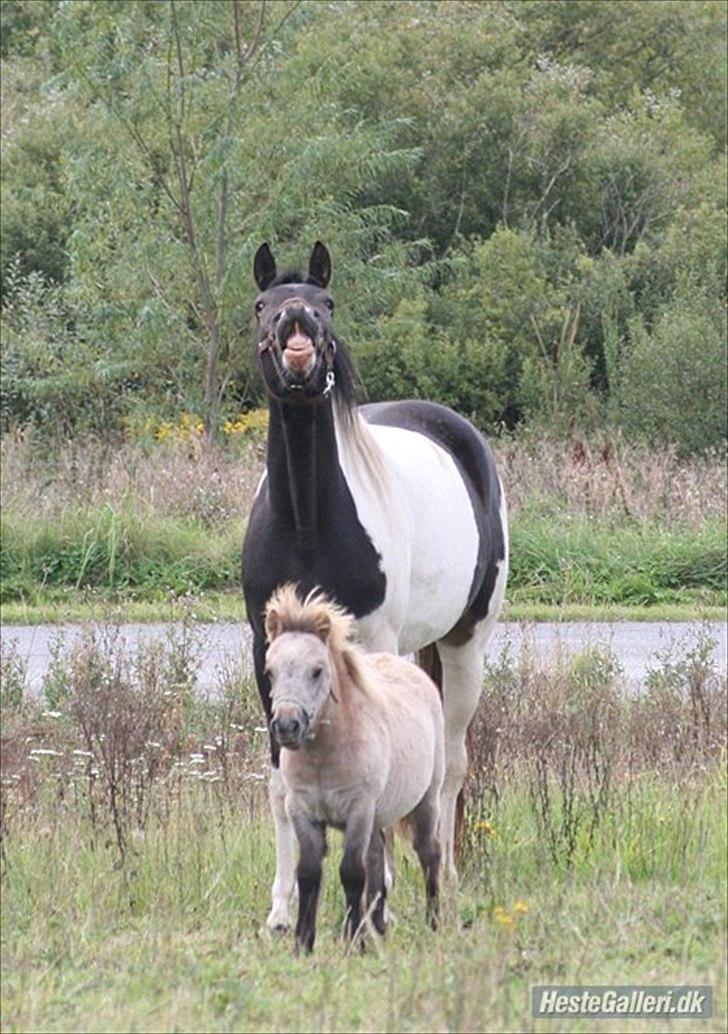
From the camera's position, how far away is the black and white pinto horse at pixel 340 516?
6734 millimetres

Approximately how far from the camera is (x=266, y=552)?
696cm

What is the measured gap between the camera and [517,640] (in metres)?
12.7

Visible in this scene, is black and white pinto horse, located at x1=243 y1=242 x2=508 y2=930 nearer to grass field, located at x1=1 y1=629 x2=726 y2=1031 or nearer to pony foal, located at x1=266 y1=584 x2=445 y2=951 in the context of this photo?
grass field, located at x1=1 y1=629 x2=726 y2=1031

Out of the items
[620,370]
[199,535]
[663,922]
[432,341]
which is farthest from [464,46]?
[663,922]

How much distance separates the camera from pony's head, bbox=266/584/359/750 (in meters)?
5.48

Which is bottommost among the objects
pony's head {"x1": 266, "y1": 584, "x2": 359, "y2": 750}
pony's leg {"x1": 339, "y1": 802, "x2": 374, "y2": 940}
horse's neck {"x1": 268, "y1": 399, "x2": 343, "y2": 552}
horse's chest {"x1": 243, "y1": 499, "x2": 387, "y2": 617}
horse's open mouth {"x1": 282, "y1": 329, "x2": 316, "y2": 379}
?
pony's leg {"x1": 339, "y1": 802, "x2": 374, "y2": 940}

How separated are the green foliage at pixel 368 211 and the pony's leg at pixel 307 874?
47.5 ft

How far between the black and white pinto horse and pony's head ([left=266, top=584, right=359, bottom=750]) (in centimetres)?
89

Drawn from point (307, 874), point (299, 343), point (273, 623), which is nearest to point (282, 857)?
point (307, 874)

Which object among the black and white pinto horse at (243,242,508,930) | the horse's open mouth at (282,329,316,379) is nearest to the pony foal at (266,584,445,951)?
the black and white pinto horse at (243,242,508,930)

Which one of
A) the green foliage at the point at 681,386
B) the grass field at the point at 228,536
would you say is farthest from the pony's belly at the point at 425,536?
the green foliage at the point at 681,386

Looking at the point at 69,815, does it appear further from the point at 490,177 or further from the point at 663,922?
the point at 490,177

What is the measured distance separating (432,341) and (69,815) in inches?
690

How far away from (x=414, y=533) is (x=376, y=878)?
1802 millimetres
